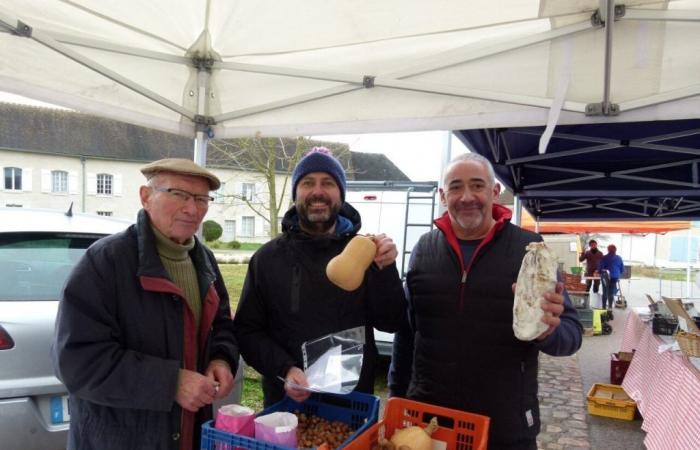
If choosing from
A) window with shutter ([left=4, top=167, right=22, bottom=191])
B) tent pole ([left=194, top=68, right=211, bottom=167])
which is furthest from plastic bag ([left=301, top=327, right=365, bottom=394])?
window with shutter ([left=4, top=167, right=22, bottom=191])

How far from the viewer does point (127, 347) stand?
178 centimetres

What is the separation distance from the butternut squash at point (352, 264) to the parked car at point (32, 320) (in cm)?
179

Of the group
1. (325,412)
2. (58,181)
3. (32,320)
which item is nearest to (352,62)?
(325,412)

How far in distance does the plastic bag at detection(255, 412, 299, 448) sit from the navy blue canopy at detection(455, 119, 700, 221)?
3.37 m

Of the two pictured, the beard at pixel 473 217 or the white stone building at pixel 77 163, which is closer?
the beard at pixel 473 217

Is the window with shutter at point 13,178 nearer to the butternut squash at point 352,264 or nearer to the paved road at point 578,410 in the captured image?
the paved road at point 578,410

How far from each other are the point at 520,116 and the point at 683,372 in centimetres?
280

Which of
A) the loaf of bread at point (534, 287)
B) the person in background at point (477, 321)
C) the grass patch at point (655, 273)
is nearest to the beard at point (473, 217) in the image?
the person in background at point (477, 321)

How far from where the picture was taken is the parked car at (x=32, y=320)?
98.6 inches

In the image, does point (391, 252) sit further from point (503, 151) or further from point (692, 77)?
point (503, 151)

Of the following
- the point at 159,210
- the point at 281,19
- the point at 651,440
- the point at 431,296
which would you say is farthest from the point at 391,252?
the point at 651,440

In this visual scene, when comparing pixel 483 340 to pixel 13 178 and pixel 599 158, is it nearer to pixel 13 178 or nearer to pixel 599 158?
pixel 599 158

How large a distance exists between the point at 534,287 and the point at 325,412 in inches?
31.5

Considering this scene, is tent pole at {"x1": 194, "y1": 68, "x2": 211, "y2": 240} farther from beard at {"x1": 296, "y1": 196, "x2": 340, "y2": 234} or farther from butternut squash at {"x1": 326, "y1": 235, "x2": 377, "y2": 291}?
butternut squash at {"x1": 326, "y1": 235, "x2": 377, "y2": 291}
